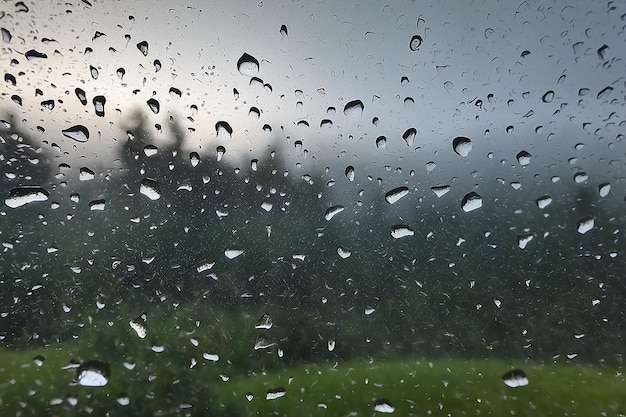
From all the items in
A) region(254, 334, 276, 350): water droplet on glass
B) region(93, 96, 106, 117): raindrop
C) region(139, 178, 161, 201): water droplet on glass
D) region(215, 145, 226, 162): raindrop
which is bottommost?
region(254, 334, 276, 350): water droplet on glass

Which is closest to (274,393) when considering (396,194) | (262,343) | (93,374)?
(262,343)

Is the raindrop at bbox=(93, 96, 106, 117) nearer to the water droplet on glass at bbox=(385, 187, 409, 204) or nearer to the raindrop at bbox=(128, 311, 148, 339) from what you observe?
the raindrop at bbox=(128, 311, 148, 339)

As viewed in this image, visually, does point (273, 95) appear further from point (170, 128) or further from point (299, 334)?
point (299, 334)

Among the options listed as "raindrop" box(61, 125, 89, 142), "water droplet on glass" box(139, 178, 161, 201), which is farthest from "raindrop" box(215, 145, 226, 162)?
"raindrop" box(61, 125, 89, 142)

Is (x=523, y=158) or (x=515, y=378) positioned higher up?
(x=523, y=158)

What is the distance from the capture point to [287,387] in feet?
2.40

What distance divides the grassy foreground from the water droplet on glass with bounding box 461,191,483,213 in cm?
27

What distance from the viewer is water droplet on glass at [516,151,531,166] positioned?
2.64 feet

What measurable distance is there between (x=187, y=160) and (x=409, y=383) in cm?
56

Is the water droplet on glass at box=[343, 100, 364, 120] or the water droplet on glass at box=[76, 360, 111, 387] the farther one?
the water droplet on glass at box=[343, 100, 364, 120]

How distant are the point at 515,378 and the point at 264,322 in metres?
0.45

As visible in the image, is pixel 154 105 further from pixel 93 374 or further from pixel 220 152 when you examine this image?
pixel 93 374

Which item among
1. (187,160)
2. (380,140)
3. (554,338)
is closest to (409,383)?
(554,338)

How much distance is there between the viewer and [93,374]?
2.35ft
